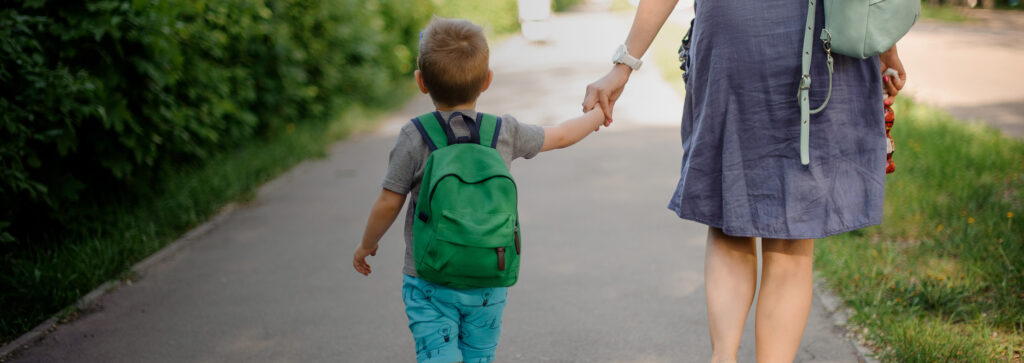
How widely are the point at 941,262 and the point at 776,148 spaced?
7.06 feet

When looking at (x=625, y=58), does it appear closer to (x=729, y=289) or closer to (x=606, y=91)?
(x=606, y=91)

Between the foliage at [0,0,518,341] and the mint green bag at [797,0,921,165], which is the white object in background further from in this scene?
the mint green bag at [797,0,921,165]

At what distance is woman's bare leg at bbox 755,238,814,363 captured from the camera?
95.5 inches

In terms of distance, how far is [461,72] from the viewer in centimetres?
229

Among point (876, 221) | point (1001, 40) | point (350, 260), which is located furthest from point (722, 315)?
point (1001, 40)

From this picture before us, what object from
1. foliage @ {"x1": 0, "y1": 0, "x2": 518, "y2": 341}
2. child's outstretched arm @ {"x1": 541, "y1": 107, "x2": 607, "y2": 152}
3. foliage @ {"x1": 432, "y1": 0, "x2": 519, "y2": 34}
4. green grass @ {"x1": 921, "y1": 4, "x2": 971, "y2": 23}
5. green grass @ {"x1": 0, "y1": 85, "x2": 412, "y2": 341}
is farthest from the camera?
green grass @ {"x1": 921, "y1": 4, "x2": 971, "y2": 23}

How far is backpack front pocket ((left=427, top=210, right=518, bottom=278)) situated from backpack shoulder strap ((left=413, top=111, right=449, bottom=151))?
21cm

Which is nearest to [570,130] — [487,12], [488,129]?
[488,129]

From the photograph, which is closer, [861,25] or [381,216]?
[861,25]

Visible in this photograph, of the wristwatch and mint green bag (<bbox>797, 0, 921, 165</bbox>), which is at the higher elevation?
mint green bag (<bbox>797, 0, 921, 165</bbox>)

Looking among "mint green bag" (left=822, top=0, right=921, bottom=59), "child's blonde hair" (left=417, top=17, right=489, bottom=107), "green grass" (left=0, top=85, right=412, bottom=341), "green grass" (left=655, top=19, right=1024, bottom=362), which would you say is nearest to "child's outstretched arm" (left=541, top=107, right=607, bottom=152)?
"child's blonde hair" (left=417, top=17, right=489, bottom=107)

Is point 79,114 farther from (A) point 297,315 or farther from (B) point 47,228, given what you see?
(A) point 297,315

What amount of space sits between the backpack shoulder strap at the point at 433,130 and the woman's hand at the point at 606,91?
55 cm

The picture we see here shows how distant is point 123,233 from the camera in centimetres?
486
